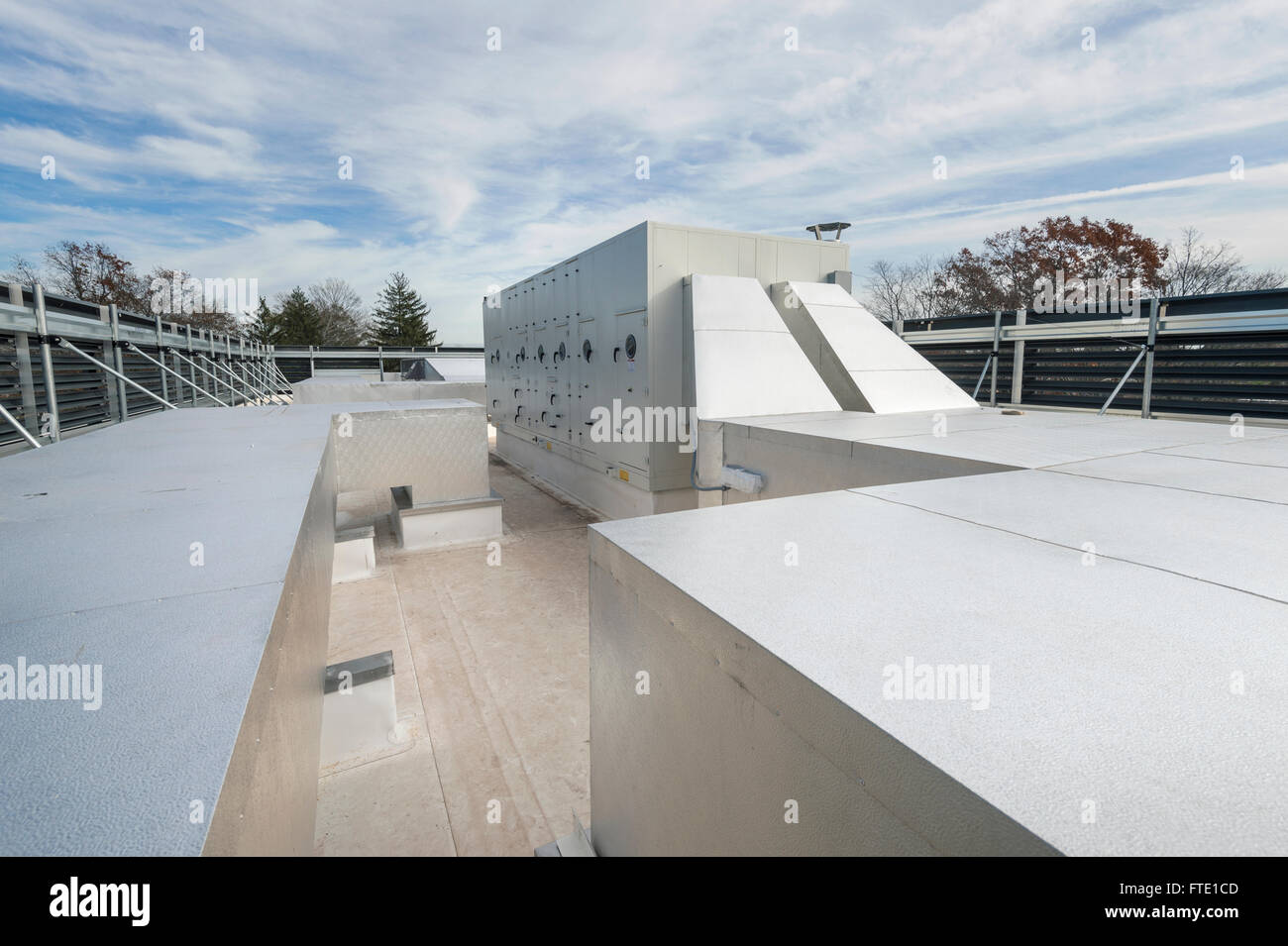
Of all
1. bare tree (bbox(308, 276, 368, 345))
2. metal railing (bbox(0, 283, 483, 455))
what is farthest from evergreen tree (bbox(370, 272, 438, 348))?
metal railing (bbox(0, 283, 483, 455))

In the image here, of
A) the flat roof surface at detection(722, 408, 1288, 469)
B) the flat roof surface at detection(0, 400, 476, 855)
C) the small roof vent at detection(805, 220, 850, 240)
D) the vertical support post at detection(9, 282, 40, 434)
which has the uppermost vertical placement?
the small roof vent at detection(805, 220, 850, 240)

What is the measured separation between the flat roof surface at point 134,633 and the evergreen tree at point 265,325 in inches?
1408

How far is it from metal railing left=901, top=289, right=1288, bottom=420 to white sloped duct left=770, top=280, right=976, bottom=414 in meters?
1.55

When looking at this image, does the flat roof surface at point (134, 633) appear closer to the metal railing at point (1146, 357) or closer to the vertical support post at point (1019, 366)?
the metal railing at point (1146, 357)

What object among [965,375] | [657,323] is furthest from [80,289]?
[965,375]

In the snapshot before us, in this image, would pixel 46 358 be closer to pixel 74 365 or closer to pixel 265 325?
pixel 74 365

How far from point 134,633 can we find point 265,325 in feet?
126

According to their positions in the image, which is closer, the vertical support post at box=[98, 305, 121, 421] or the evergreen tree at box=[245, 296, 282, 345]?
the vertical support post at box=[98, 305, 121, 421]

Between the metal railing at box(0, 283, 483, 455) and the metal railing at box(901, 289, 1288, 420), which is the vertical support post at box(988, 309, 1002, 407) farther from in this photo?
the metal railing at box(0, 283, 483, 455)

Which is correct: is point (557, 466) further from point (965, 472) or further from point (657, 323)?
point (965, 472)

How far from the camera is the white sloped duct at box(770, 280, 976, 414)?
17.7ft

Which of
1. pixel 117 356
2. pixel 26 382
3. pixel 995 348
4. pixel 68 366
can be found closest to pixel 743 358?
pixel 995 348

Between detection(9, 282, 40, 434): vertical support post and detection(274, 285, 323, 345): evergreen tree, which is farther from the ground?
detection(274, 285, 323, 345): evergreen tree

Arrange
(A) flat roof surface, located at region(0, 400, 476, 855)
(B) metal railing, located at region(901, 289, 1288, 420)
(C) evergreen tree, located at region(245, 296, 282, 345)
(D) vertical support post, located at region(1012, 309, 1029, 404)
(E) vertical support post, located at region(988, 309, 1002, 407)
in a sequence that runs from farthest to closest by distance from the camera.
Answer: (C) evergreen tree, located at region(245, 296, 282, 345)
(E) vertical support post, located at region(988, 309, 1002, 407)
(D) vertical support post, located at region(1012, 309, 1029, 404)
(B) metal railing, located at region(901, 289, 1288, 420)
(A) flat roof surface, located at region(0, 400, 476, 855)
